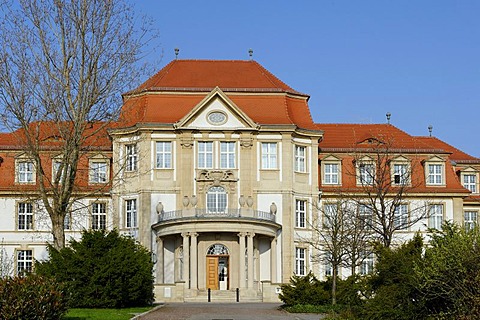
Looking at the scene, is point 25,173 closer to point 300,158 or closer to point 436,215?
point 300,158

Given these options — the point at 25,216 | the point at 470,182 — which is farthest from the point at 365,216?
the point at 25,216

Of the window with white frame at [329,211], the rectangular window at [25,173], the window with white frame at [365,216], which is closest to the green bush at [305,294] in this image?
the window with white frame at [365,216]

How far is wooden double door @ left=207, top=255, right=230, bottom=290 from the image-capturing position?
51281mm

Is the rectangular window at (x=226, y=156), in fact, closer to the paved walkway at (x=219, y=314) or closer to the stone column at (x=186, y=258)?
the stone column at (x=186, y=258)

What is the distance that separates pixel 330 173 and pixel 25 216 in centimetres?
1805

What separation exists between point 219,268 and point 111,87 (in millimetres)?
18597

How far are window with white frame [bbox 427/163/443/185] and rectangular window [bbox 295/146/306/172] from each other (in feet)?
26.7

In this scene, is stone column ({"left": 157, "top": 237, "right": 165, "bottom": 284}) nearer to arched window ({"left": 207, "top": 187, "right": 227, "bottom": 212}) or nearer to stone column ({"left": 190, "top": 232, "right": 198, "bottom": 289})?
stone column ({"left": 190, "top": 232, "right": 198, "bottom": 289})

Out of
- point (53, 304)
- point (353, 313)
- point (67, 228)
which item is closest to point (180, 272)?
point (67, 228)

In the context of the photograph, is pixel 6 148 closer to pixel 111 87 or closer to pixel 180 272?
pixel 180 272

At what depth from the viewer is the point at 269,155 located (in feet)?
175

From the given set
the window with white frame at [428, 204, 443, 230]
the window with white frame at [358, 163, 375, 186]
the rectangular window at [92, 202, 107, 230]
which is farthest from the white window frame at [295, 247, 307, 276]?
the rectangular window at [92, 202, 107, 230]

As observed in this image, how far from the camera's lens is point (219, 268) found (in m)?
51.6

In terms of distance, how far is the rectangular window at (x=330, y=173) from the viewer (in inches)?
2239
